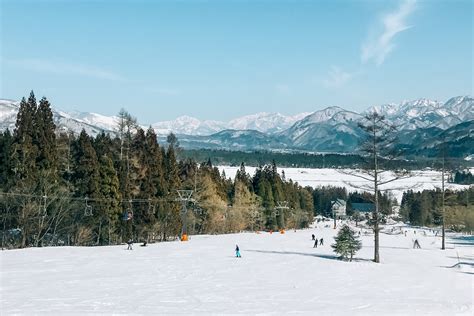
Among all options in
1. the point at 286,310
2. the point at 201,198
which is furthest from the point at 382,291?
the point at 201,198

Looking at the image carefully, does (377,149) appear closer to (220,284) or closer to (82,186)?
(220,284)

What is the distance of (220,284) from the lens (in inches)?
1132

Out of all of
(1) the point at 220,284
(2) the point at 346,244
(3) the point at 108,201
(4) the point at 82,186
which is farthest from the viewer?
(3) the point at 108,201

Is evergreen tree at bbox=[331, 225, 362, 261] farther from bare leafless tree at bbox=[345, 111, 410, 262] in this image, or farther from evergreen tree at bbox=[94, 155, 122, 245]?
evergreen tree at bbox=[94, 155, 122, 245]

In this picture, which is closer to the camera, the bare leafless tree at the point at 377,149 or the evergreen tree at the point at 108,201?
the bare leafless tree at the point at 377,149

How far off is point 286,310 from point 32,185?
33407 mm

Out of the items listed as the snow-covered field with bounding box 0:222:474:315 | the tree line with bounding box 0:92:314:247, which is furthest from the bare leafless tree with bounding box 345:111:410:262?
the tree line with bounding box 0:92:314:247

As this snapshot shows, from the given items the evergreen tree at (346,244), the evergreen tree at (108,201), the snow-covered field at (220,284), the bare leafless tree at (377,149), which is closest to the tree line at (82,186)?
the evergreen tree at (108,201)

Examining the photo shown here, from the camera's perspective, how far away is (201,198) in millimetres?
81625

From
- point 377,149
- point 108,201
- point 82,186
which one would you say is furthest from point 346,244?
point 82,186

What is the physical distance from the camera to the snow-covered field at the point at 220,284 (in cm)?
2198

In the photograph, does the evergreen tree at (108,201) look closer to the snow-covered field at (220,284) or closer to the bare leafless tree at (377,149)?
the snow-covered field at (220,284)

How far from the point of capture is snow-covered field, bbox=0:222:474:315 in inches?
866

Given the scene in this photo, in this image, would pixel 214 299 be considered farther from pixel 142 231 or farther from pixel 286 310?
pixel 142 231
